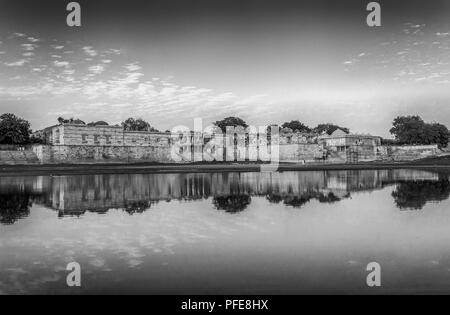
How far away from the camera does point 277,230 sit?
8.83 meters

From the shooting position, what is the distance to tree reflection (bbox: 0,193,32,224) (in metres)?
10.7

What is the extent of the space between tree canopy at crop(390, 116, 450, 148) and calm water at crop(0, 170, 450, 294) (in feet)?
206

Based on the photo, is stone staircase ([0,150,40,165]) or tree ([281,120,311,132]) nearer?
stone staircase ([0,150,40,165])

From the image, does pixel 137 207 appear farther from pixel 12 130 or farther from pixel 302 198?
pixel 12 130

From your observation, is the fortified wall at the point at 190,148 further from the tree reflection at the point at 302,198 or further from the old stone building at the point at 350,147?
the tree reflection at the point at 302,198

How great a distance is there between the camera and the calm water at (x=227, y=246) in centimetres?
545

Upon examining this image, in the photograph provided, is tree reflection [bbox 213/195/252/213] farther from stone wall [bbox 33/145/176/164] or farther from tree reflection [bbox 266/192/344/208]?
stone wall [bbox 33/145/176/164]

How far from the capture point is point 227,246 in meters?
7.43

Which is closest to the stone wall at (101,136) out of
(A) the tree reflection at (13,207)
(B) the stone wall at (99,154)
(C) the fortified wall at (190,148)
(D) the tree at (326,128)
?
(C) the fortified wall at (190,148)

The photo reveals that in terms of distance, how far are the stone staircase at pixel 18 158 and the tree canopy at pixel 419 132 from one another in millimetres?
61125

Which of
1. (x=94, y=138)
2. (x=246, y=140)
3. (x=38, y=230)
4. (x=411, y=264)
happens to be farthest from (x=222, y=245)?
(x=246, y=140)

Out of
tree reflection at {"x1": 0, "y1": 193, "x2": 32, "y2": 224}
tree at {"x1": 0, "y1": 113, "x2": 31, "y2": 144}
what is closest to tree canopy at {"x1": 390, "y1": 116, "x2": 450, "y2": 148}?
tree at {"x1": 0, "y1": 113, "x2": 31, "y2": 144}

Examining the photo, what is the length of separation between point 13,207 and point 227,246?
8.78m
